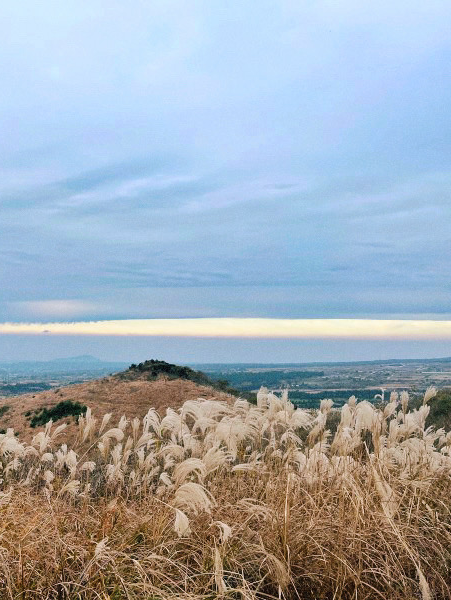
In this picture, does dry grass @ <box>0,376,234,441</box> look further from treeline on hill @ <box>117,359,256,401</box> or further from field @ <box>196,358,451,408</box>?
field @ <box>196,358,451,408</box>

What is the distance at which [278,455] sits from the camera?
22.0 ft

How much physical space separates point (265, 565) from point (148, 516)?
1.19 metres

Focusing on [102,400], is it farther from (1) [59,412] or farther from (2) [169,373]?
(2) [169,373]

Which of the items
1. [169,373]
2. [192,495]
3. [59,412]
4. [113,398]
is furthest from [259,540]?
[169,373]

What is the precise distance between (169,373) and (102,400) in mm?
8055

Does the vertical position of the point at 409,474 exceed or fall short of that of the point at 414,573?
it exceeds it

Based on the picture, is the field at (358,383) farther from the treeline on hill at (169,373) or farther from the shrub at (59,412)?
the shrub at (59,412)

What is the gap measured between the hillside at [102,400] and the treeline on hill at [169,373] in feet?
2.61

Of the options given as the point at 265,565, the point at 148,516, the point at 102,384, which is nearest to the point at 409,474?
the point at 265,565

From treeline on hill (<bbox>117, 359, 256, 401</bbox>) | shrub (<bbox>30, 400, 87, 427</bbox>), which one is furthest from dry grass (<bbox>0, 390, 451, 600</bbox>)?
treeline on hill (<bbox>117, 359, 256, 401</bbox>)

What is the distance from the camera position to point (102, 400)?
25.5 m

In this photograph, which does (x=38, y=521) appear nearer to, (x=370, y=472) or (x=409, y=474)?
(x=370, y=472)

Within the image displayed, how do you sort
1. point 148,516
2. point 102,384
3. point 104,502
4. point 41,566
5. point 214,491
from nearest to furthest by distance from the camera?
point 41,566 → point 148,516 → point 214,491 → point 104,502 → point 102,384

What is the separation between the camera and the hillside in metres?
22.9
